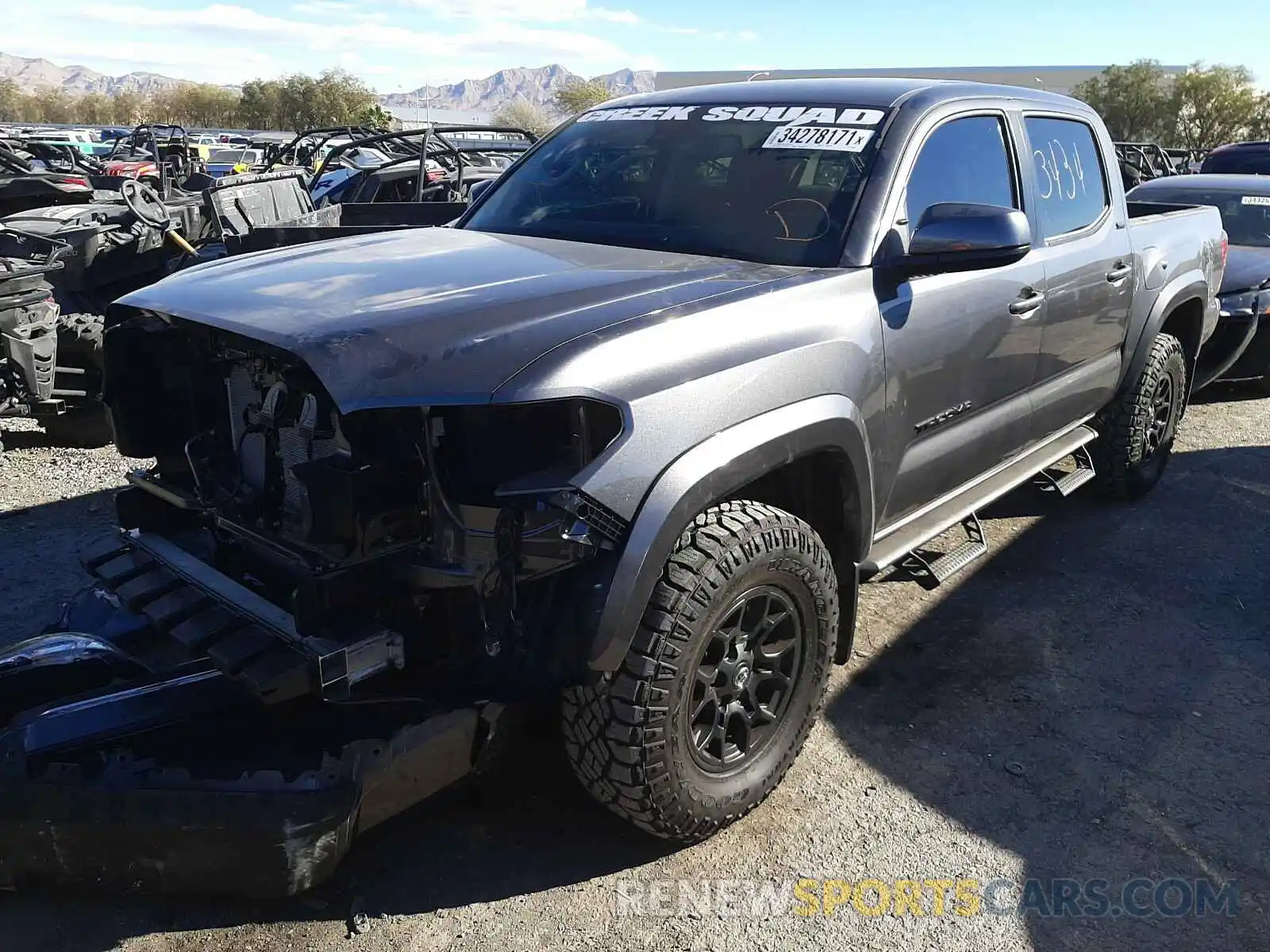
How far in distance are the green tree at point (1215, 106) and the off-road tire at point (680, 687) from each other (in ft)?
179

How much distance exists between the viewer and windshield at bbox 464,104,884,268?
10.4 feet

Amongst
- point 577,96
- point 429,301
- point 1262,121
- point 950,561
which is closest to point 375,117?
point 577,96

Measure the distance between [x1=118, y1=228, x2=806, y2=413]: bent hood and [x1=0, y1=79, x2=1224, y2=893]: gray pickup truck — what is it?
12mm

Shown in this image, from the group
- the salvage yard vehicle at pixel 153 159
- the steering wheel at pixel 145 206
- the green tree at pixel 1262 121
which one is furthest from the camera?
the green tree at pixel 1262 121

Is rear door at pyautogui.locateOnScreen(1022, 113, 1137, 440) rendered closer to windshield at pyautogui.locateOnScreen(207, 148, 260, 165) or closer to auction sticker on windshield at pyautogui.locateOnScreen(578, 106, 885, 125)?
auction sticker on windshield at pyautogui.locateOnScreen(578, 106, 885, 125)

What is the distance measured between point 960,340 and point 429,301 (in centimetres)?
174

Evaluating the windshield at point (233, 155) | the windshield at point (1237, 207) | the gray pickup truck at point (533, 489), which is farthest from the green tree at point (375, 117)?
the gray pickup truck at point (533, 489)

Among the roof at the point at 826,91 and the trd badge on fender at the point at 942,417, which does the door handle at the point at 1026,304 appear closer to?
the trd badge on fender at the point at 942,417

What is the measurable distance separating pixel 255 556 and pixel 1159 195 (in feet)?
27.4

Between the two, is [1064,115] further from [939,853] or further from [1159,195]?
[1159,195]

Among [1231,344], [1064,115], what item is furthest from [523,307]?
[1231,344]

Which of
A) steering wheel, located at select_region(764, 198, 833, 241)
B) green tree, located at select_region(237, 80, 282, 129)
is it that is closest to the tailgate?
steering wheel, located at select_region(764, 198, 833, 241)

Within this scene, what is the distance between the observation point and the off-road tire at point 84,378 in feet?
19.1

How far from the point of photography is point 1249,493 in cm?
576
